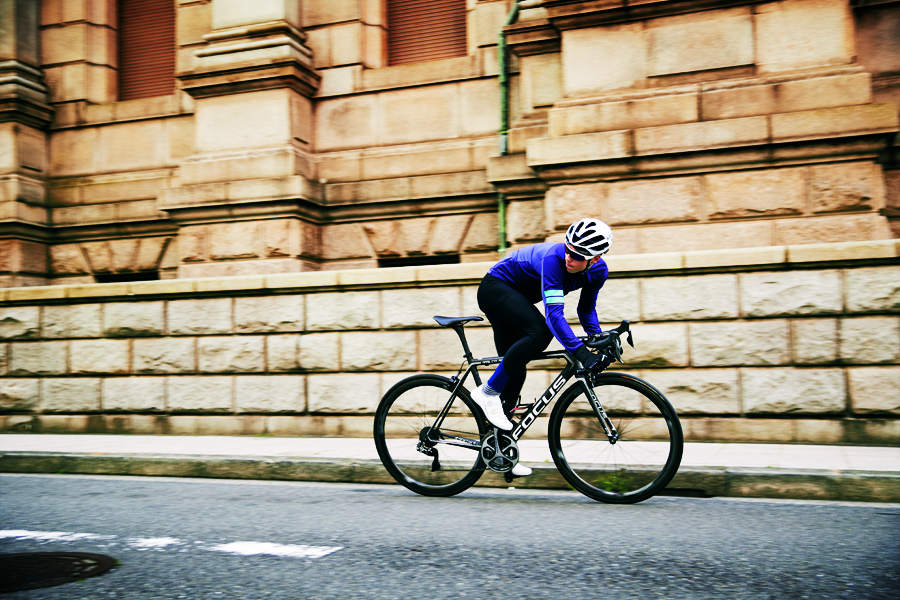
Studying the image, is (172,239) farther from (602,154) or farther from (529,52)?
(602,154)

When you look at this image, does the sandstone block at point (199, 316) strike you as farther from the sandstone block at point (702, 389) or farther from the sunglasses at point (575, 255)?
the sunglasses at point (575, 255)

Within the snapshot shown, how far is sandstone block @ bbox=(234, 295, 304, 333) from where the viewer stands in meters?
9.10

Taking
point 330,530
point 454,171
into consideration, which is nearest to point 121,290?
point 454,171

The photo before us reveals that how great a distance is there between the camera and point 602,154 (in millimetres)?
9047

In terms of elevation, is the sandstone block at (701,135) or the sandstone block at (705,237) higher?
the sandstone block at (701,135)

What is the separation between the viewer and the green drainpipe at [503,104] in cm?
1033

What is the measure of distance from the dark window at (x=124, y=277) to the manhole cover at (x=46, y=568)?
356 inches

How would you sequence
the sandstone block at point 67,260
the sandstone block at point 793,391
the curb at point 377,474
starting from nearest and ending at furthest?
1. the curb at point 377,474
2. the sandstone block at point 793,391
3. the sandstone block at point 67,260

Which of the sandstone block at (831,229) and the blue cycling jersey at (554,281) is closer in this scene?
the blue cycling jersey at (554,281)

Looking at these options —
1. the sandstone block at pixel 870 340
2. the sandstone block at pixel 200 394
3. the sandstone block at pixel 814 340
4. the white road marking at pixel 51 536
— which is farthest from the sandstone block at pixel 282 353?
the sandstone block at pixel 870 340

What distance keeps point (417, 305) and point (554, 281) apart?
3565 millimetres

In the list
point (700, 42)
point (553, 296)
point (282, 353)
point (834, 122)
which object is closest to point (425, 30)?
point (700, 42)

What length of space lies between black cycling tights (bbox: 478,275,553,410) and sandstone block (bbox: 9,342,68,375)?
6.75m

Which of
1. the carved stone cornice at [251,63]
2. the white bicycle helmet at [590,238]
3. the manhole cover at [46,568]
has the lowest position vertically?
the manhole cover at [46,568]
